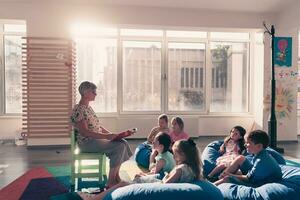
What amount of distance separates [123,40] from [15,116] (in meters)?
3.07

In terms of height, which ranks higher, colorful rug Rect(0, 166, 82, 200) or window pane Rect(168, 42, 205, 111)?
window pane Rect(168, 42, 205, 111)

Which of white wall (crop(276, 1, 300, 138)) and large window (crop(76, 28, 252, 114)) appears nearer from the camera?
white wall (crop(276, 1, 300, 138))

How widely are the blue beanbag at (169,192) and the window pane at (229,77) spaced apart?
6.15 metres

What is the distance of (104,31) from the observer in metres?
8.14

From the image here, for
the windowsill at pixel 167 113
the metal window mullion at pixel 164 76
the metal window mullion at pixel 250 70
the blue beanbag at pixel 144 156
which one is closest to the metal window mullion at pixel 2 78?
the windowsill at pixel 167 113

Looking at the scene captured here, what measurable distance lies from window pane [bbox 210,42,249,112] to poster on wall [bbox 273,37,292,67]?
1.34 metres

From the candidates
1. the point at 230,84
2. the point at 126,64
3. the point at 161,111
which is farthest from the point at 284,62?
the point at 126,64

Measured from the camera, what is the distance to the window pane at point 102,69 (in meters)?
8.23

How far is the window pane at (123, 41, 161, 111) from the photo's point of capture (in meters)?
8.42

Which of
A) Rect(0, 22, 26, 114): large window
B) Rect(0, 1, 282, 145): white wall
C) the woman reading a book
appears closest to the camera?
the woman reading a book

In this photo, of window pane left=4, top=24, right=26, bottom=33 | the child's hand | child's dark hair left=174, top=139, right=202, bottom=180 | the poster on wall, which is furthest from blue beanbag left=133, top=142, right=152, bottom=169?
window pane left=4, top=24, right=26, bottom=33

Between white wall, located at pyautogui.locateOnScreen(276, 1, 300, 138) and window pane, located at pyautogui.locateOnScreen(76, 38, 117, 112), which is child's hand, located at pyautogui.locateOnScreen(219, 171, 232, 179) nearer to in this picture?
white wall, located at pyautogui.locateOnScreen(276, 1, 300, 138)

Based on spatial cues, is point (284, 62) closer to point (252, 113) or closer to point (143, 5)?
point (252, 113)

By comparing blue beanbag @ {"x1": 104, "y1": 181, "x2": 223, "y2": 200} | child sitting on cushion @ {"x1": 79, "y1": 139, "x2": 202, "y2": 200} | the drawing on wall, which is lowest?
blue beanbag @ {"x1": 104, "y1": 181, "x2": 223, "y2": 200}
